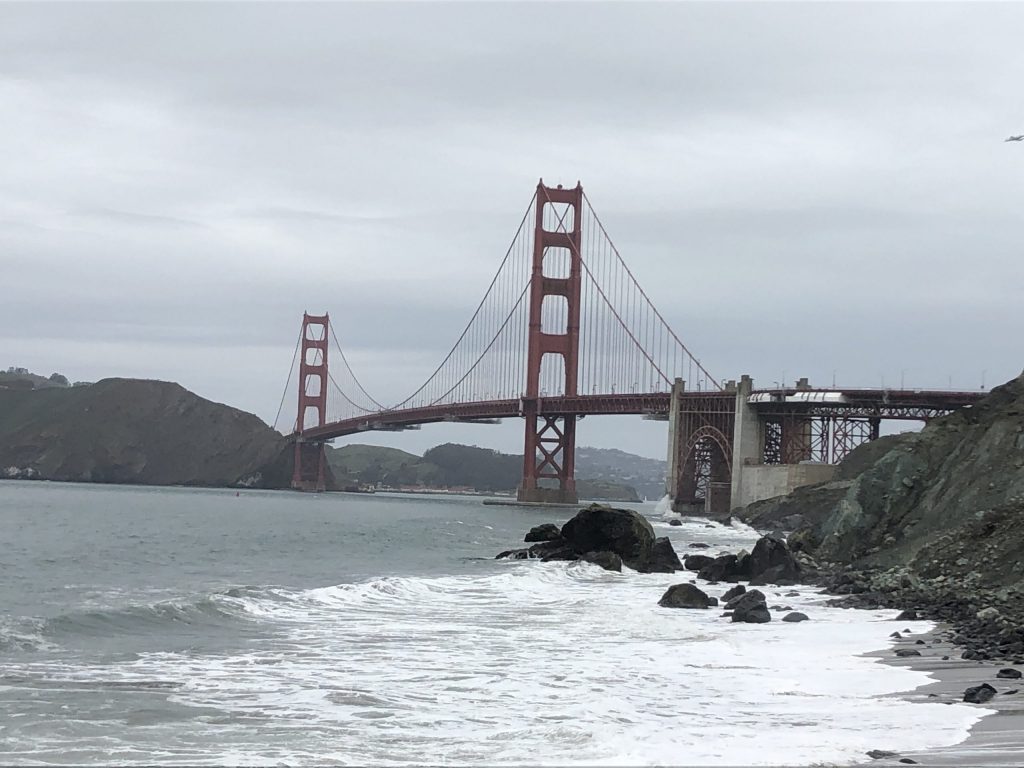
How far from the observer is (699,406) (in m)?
78.2

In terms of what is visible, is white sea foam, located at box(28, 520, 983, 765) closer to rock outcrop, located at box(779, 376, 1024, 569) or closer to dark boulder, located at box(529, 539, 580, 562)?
rock outcrop, located at box(779, 376, 1024, 569)

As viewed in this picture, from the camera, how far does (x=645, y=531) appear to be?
114ft

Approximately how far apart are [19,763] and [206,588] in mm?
16603

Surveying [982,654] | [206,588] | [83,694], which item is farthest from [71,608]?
[982,654]

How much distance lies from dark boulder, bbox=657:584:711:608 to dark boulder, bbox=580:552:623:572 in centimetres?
885

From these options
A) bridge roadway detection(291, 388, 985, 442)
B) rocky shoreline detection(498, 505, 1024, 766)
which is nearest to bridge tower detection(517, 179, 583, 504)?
bridge roadway detection(291, 388, 985, 442)

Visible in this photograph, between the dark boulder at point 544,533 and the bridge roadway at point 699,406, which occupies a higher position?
the bridge roadway at point 699,406

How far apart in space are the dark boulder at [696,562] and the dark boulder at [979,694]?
65.0ft

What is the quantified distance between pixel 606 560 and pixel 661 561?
1517 mm

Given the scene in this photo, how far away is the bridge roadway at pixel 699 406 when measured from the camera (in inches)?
2719

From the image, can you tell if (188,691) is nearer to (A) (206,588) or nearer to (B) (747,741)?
(B) (747,741)

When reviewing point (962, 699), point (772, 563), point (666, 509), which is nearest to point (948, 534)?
point (772, 563)

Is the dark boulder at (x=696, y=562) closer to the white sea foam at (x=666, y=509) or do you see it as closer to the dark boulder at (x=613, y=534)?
the dark boulder at (x=613, y=534)

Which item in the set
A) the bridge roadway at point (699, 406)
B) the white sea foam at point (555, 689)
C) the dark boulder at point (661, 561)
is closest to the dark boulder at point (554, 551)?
the dark boulder at point (661, 561)
